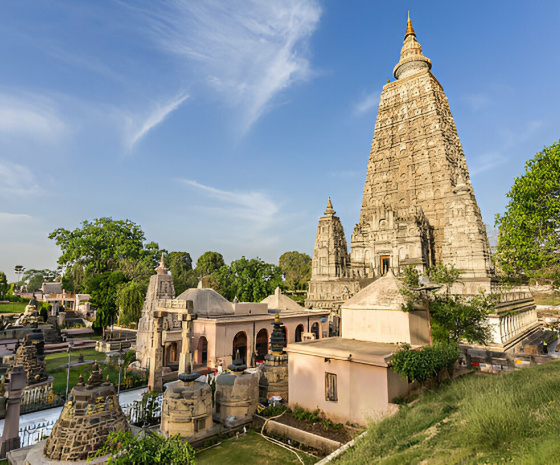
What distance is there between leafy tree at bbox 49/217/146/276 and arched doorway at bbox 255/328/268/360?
127 ft

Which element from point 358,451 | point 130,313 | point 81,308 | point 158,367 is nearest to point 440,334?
point 358,451

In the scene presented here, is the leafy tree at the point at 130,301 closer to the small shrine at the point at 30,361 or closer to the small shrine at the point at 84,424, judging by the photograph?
the small shrine at the point at 30,361

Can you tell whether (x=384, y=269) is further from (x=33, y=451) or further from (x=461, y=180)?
(x=33, y=451)

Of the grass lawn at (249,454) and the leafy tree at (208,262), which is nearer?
the grass lawn at (249,454)

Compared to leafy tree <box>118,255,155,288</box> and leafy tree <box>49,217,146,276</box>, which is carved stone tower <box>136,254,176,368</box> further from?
leafy tree <box>49,217,146,276</box>

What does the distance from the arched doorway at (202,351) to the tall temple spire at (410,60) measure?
1958 inches

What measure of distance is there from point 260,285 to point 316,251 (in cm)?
949

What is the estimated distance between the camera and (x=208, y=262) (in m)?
80.4

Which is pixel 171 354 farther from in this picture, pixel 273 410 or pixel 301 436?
pixel 301 436

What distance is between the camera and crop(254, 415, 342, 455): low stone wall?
33.8 ft

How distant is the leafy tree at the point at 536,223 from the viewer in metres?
15.6

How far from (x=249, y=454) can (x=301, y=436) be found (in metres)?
1.82

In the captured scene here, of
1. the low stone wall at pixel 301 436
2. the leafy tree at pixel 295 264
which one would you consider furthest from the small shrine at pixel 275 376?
the leafy tree at pixel 295 264

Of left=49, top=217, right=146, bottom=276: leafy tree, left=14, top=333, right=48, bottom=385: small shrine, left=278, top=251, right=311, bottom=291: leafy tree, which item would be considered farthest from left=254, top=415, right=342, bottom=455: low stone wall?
left=278, top=251, right=311, bottom=291: leafy tree
